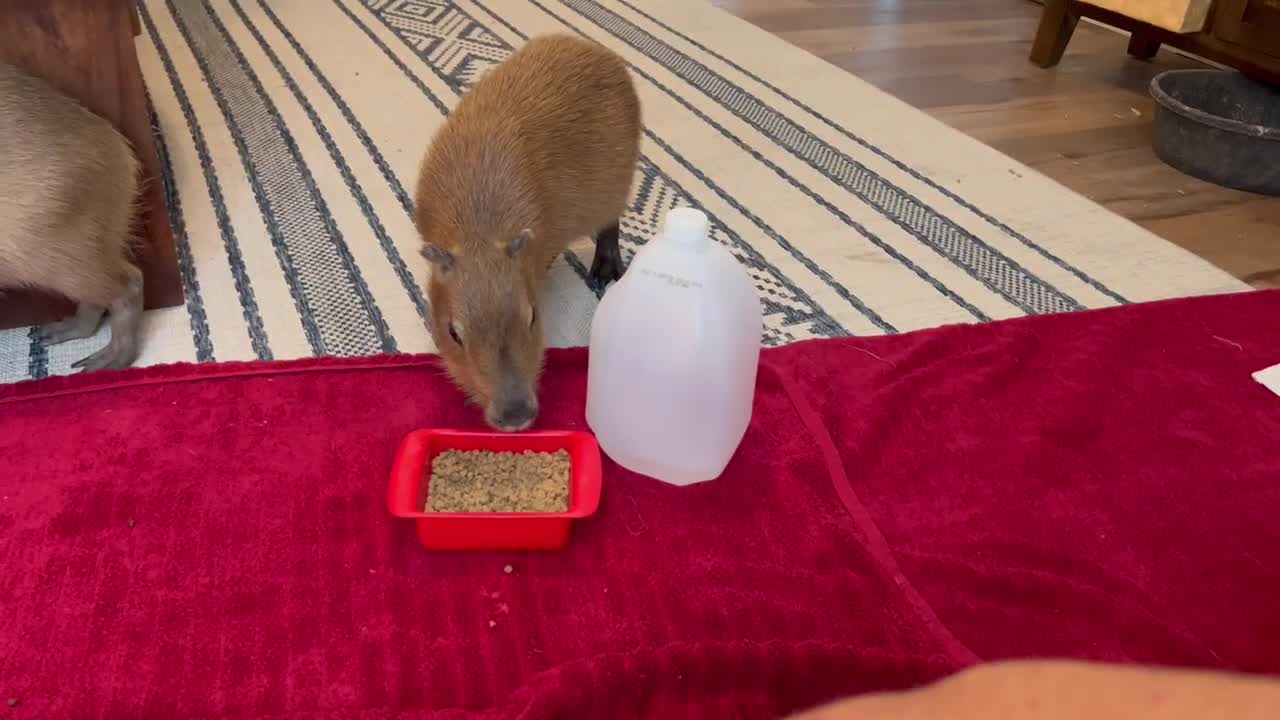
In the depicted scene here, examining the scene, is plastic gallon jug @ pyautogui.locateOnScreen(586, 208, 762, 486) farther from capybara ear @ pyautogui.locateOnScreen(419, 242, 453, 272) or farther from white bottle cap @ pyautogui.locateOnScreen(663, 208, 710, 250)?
capybara ear @ pyautogui.locateOnScreen(419, 242, 453, 272)

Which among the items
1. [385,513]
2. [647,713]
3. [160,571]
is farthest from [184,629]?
[647,713]

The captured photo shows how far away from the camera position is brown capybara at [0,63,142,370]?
1451 millimetres

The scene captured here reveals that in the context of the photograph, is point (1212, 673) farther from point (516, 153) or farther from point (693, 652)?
point (516, 153)

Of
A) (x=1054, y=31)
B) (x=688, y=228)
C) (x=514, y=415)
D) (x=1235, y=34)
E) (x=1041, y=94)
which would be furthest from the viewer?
(x=1054, y=31)

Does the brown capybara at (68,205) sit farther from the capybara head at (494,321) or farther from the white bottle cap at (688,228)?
the white bottle cap at (688,228)

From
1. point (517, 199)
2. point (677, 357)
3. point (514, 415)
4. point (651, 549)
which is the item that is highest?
point (517, 199)

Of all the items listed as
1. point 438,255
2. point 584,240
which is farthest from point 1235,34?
point 438,255

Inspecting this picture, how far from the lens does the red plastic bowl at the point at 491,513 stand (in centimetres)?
130

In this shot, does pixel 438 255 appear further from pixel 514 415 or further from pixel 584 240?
pixel 584 240

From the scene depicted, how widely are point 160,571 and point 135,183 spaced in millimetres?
727

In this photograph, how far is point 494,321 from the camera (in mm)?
1406

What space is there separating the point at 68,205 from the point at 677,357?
3.31 feet

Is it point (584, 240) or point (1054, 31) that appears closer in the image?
point (584, 240)

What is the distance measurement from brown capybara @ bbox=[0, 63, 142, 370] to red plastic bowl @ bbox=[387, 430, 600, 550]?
65cm
